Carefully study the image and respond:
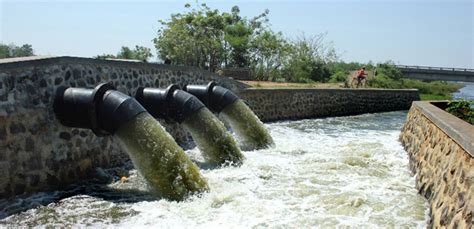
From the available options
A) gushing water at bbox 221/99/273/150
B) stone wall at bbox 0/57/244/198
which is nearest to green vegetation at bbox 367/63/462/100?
gushing water at bbox 221/99/273/150

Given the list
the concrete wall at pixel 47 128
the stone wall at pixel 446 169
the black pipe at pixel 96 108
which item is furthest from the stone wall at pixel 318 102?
the black pipe at pixel 96 108

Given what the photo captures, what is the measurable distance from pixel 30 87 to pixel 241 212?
140 inches

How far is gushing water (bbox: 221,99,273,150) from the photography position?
32.8 ft

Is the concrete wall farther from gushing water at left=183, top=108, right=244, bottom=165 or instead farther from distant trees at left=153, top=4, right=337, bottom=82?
distant trees at left=153, top=4, right=337, bottom=82

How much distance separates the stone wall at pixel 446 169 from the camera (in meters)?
3.99

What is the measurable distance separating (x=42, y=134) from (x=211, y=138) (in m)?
3.18

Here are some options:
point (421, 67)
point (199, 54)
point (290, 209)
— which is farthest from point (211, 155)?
point (421, 67)

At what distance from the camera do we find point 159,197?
231 inches

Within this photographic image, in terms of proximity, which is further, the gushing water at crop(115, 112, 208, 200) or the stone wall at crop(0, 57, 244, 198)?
the gushing water at crop(115, 112, 208, 200)

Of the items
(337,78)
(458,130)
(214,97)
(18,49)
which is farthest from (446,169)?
(18,49)

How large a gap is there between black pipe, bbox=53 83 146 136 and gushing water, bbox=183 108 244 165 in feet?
7.00

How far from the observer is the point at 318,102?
1898cm

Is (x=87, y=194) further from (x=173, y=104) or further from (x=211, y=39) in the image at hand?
(x=211, y=39)

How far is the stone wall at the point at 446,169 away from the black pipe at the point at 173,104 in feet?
13.8
